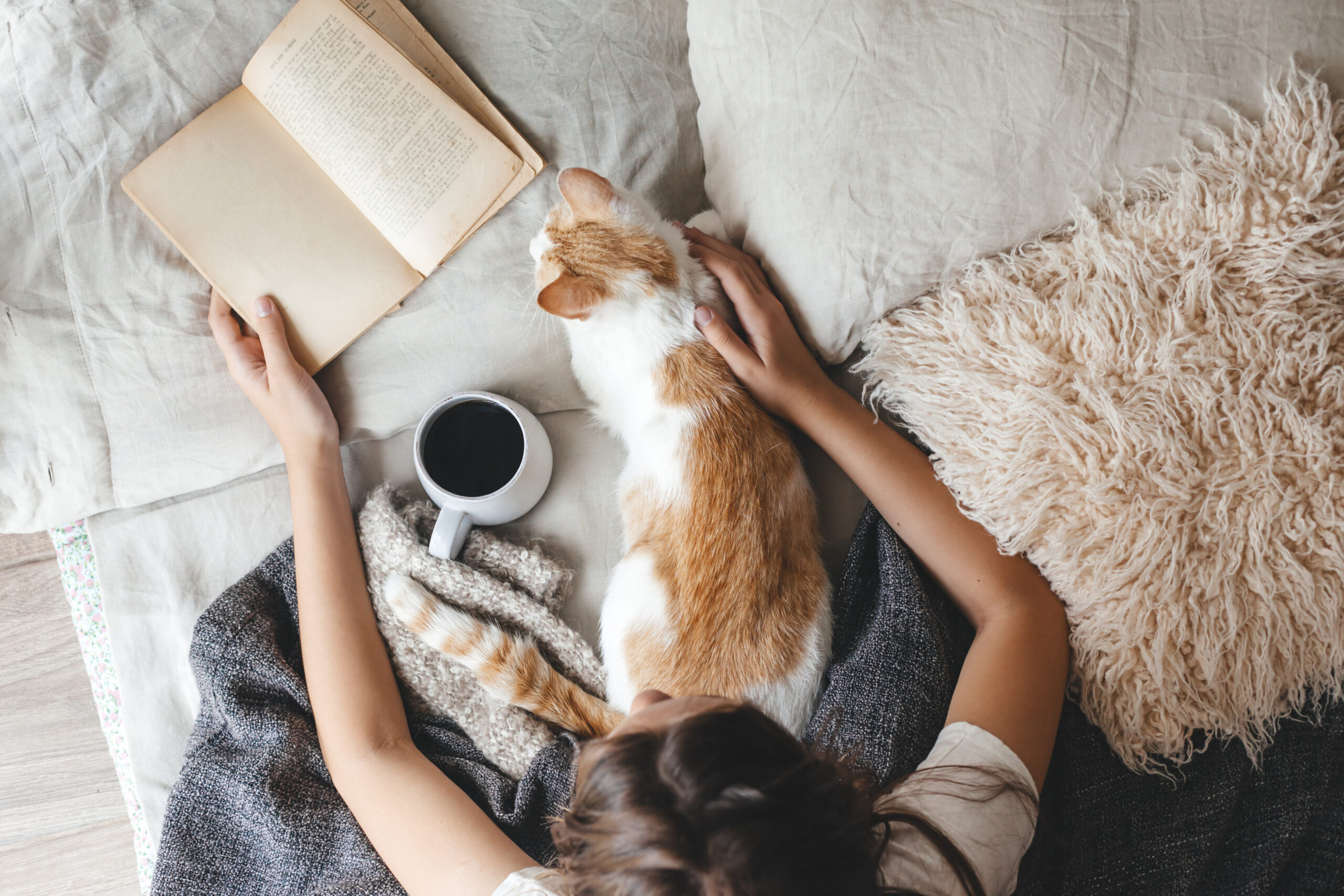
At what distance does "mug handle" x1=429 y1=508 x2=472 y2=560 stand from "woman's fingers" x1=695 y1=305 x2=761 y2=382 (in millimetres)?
348

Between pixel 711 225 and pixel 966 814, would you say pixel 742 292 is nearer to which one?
pixel 711 225

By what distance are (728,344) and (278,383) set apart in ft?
1.72

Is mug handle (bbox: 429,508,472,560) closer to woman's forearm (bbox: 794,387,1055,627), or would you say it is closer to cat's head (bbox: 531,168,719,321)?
cat's head (bbox: 531,168,719,321)

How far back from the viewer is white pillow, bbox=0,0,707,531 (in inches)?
32.5

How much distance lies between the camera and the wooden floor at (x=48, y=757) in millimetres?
996

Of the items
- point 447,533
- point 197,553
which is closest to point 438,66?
point 447,533

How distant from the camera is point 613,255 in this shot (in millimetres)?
835

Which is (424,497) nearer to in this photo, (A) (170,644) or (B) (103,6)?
(A) (170,644)

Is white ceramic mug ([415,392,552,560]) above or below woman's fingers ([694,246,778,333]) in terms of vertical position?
below

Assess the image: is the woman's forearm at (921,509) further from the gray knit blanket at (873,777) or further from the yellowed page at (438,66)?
the yellowed page at (438,66)

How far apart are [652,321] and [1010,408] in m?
0.40

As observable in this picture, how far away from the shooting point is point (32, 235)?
0.83m

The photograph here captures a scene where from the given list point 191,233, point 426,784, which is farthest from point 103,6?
point 426,784

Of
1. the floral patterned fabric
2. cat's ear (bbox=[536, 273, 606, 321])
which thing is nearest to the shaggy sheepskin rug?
cat's ear (bbox=[536, 273, 606, 321])
